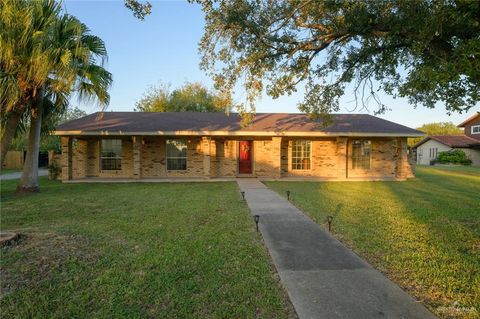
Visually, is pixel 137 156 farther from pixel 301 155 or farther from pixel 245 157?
pixel 301 155

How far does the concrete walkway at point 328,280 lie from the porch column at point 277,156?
10.6 metres

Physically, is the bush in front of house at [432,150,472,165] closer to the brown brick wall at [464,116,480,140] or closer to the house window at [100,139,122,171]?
the brown brick wall at [464,116,480,140]

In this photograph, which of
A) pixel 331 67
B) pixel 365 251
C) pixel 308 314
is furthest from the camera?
pixel 331 67

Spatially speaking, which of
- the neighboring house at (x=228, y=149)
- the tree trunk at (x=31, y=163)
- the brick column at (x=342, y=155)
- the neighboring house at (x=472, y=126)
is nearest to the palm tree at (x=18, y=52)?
the tree trunk at (x=31, y=163)

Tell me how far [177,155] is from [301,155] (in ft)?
22.4

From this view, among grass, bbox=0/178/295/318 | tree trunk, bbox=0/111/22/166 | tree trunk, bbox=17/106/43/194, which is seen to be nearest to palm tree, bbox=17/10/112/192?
tree trunk, bbox=17/106/43/194

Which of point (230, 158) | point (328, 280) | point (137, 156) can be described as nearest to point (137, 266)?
point (328, 280)

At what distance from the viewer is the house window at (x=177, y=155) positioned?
1805cm

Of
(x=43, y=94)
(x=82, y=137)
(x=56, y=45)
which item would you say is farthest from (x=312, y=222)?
(x=82, y=137)

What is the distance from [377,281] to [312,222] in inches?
133

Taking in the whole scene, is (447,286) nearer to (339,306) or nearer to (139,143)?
(339,306)

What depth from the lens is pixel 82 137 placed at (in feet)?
57.3

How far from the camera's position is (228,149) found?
1834 centimetres

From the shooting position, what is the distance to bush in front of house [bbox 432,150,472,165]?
38.3 meters
